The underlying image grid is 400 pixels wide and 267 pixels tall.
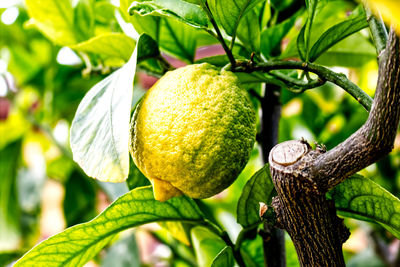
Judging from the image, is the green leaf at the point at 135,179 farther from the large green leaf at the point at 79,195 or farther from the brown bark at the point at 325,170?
the large green leaf at the point at 79,195

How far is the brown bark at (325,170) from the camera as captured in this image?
339 millimetres

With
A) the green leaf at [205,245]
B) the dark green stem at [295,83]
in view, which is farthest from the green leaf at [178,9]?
the green leaf at [205,245]

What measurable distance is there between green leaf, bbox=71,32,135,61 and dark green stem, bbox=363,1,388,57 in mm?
283

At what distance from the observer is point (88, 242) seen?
0.51 m

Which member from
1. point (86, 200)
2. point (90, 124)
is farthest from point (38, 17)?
point (86, 200)

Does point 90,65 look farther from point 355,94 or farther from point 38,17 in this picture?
point 355,94

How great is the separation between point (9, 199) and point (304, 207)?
100 centimetres

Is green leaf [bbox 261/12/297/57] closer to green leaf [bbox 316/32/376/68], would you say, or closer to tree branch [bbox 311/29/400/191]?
green leaf [bbox 316/32/376/68]

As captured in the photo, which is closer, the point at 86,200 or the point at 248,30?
the point at 248,30

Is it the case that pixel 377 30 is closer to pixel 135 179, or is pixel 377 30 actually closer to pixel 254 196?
pixel 254 196

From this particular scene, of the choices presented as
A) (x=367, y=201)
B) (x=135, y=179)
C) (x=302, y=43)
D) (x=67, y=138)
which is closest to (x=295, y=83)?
(x=302, y=43)

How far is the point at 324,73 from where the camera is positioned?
438 millimetres

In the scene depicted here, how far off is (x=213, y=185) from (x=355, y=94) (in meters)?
0.16

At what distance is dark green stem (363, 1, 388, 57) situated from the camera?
396mm
